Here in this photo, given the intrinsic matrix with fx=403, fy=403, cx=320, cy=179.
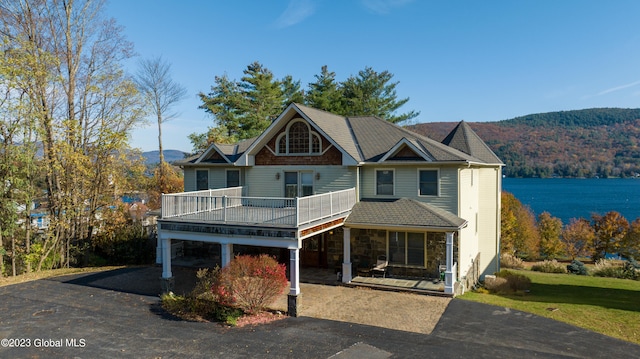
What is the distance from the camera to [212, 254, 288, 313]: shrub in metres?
12.9

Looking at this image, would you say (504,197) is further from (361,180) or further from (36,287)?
(36,287)

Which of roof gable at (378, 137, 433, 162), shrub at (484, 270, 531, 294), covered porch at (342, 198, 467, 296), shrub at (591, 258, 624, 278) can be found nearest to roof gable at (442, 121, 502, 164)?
roof gable at (378, 137, 433, 162)

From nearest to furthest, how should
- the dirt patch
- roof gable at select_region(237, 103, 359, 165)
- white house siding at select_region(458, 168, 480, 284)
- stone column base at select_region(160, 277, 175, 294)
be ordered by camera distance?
the dirt patch → stone column base at select_region(160, 277, 175, 294) → white house siding at select_region(458, 168, 480, 284) → roof gable at select_region(237, 103, 359, 165)

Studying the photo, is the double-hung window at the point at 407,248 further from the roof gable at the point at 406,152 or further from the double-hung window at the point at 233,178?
the double-hung window at the point at 233,178

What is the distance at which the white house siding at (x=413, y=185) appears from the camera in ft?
56.2

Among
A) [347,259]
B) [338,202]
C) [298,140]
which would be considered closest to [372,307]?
[347,259]

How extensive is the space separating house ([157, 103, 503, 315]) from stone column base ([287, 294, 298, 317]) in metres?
0.06

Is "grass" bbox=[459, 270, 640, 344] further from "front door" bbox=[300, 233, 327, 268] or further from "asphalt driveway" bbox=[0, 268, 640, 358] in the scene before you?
"front door" bbox=[300, 233, 327, 268]

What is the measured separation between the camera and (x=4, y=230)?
65.6 ft

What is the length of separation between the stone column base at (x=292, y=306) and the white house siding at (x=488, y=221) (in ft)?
44.5

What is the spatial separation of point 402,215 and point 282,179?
20.3 ft

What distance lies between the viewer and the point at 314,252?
19562 mm

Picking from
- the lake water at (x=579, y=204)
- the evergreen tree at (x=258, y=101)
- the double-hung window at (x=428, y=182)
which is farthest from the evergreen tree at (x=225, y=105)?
the lake water at (x=579, y=204)

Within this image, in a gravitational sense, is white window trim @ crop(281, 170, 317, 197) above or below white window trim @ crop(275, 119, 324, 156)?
below
